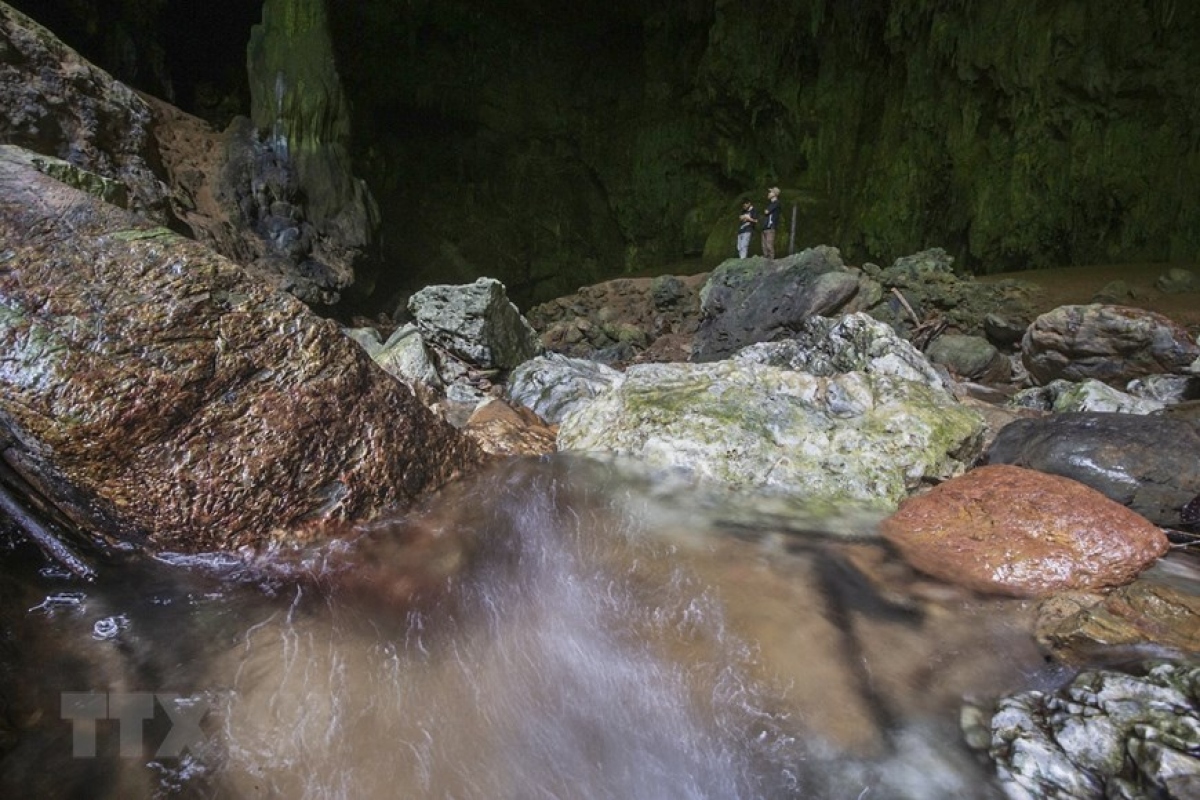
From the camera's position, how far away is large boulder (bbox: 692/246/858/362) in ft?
28.7

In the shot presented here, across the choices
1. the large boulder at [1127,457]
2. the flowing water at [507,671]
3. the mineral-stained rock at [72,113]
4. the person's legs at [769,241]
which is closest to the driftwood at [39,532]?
the flowing water at [507,671]

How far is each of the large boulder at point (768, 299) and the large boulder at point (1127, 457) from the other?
16.8ft

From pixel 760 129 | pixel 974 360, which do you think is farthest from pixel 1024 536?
pixel 760 129

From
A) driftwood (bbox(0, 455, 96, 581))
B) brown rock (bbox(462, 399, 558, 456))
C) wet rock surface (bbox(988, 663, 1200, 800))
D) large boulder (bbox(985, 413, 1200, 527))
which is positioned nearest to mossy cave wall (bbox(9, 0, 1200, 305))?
large boulder (bbox(985, 413, 1200, 527))

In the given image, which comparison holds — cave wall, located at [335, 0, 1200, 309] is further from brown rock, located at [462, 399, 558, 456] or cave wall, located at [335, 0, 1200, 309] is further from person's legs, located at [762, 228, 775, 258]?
brown rock, located at [462, 399, 558, 456]

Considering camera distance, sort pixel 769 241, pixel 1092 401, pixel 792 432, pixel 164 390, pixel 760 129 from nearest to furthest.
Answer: pixel 164 390, pixel 792 432, pixel 1092 401, pixel 769 241, pixel 760 129

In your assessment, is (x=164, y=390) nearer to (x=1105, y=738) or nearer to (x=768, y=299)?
(x=1105, y=738)

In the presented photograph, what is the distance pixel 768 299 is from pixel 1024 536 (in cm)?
681

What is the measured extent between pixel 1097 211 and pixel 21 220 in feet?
51.0

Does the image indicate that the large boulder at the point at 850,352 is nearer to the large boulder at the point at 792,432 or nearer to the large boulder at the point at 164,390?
the large boulder at the point at 792,432

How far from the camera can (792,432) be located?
3.71 metres

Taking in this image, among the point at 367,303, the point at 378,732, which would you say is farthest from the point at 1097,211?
the point at 367,303

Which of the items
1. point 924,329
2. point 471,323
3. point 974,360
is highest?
point 471,323

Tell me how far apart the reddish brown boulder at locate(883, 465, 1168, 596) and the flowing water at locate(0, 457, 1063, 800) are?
0.21 m
